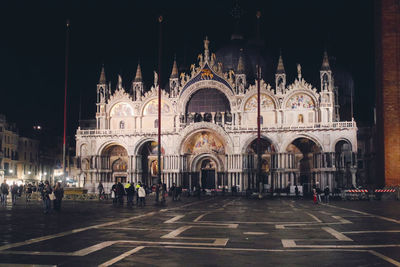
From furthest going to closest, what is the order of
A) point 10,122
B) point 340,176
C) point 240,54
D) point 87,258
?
point 10,122, point 240,54, point 340,176, point 87,258

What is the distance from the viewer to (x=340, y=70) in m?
78.2

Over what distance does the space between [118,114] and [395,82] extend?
3792 cm

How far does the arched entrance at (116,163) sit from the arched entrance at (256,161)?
698 inches

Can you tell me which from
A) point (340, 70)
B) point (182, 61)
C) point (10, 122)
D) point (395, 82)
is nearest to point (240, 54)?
point (182, 61)

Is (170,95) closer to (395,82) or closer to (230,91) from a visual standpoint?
(230,91)

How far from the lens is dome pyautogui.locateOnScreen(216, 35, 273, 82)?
7450cm

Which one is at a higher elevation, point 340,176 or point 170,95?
point 170,95

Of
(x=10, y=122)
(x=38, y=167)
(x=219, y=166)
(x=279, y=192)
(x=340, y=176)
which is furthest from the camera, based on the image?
(x=38, y=167)

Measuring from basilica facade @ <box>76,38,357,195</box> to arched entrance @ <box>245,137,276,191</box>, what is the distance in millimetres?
127

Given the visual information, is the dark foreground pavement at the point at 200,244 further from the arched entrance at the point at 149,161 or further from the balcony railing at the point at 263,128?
the arched entrance at the point at 149,161

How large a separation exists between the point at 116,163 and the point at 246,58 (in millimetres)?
24436

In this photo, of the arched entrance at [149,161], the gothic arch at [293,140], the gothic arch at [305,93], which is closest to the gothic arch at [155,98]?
the arched entrance at [149,161]

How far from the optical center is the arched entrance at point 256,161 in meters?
64.4

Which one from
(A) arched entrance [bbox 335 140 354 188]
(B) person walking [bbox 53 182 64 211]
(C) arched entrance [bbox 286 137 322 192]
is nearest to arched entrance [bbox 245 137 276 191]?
(C) arched entrance [bbox 286 137 322 192]
